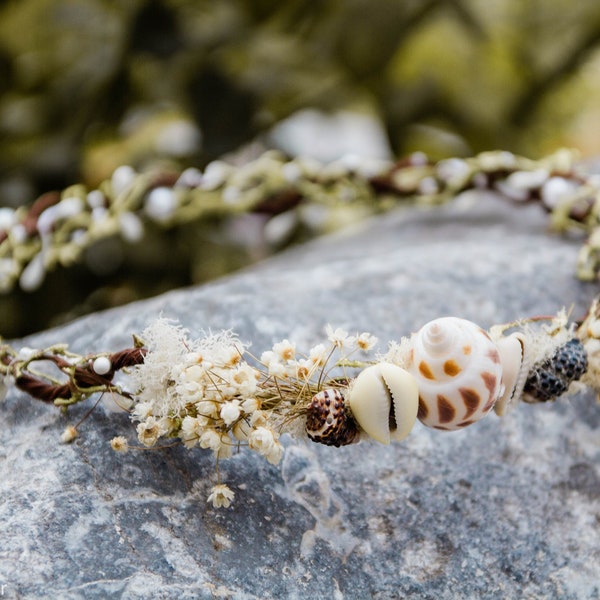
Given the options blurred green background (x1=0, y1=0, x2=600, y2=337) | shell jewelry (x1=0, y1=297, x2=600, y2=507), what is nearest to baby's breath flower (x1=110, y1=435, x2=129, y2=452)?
shell jewelry (x1=0, y1=297, x2=600, y2=507)

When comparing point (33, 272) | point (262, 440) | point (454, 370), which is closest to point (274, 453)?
point (262, 440)

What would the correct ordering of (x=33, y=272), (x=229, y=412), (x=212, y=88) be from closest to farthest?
(x=229, y=412) → (x=33, y=272) → (x=212, y=88)

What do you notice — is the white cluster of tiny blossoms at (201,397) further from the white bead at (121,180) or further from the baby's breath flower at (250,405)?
the white bead at (121,180)

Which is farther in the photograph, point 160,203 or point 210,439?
point 160,203

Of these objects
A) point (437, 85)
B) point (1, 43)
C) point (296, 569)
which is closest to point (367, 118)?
point (437, 85)

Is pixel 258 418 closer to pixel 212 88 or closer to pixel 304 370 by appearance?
pixel 304 370

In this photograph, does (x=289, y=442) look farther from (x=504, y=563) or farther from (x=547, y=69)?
(x=547, y=69)
